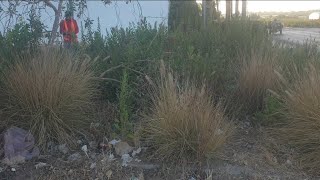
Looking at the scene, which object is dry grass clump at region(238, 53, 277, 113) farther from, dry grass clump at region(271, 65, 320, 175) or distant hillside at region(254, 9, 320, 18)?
distant hillside at region(254, 9, 320, 18)

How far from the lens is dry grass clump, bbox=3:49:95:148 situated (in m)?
4.88

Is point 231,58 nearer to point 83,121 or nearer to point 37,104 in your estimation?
point 83,121

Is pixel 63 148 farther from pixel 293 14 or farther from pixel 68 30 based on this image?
pixel 293 14

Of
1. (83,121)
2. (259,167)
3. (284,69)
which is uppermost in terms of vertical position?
(284,69)

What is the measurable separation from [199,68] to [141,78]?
0.71 meters

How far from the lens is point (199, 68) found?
5676 millimetres

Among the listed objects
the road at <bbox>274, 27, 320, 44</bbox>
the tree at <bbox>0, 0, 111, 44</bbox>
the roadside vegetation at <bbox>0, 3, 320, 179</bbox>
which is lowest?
the roadside vegetation at <bbox>0, 3, 320, 179</bbox>

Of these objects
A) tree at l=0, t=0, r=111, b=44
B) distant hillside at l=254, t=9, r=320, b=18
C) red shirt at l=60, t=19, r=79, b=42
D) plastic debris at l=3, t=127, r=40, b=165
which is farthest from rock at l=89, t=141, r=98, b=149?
distant hillside at l=254, t=9, r=320, b=18

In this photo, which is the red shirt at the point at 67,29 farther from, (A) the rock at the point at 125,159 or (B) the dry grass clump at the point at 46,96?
(A) the rock at the point at 125,159

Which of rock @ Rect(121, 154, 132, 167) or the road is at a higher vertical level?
the road

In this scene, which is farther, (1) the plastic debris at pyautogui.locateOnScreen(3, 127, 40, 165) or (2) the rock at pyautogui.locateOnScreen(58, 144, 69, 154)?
(2) the rock at pyautogui.locateOnScreen(58, 144, 69, 154)

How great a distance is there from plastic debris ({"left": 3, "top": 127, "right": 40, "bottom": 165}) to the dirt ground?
7 cm

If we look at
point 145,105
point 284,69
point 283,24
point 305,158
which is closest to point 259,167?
point 305,158

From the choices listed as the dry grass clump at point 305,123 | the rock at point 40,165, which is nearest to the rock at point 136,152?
the rock at point 40,165
